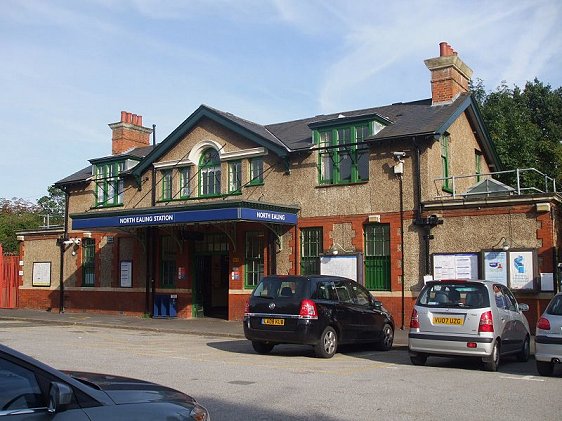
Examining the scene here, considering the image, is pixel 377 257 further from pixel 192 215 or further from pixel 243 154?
pixel 243 154

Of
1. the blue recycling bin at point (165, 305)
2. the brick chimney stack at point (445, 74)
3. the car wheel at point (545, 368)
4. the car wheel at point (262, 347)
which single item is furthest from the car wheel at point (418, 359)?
the blue recycling bin at point (165, 305)

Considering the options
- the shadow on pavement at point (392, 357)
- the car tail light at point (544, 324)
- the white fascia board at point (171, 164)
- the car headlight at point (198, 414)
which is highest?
the white fascia board at point (171, 164)

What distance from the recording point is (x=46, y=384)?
12.3 feet

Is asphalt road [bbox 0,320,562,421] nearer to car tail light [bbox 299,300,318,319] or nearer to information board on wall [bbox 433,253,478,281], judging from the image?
car tail light [bbox 299,300,318,319]

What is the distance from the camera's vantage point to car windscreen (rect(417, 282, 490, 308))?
1203cm

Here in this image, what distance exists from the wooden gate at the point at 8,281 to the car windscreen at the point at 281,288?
21028 mm

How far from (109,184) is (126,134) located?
3449 mm

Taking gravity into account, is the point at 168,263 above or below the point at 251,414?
above

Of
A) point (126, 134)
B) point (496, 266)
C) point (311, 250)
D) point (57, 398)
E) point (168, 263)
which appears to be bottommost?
point (57, 398)

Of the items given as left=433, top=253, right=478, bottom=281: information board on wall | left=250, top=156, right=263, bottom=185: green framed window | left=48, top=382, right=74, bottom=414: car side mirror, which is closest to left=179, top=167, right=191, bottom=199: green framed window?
left=250, top=156, right=263, bottom=185: green framed window

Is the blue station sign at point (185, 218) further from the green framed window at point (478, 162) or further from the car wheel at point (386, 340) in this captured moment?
the green framed window at point (478, 162)

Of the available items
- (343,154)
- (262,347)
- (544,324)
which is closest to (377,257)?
(343,154)

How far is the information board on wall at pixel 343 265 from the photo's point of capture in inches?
828

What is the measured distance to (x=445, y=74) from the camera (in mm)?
22359
